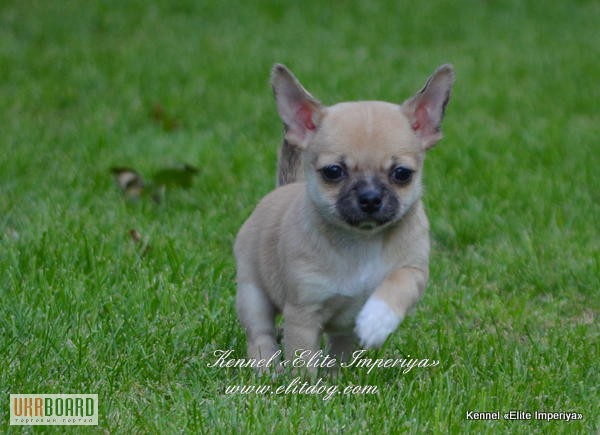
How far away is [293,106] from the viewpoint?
15.3 ft

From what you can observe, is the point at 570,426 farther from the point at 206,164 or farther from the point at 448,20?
the point at 448,20

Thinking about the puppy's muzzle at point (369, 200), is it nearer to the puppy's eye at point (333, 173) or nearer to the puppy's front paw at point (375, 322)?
the puppy's eye at point (333, 173)

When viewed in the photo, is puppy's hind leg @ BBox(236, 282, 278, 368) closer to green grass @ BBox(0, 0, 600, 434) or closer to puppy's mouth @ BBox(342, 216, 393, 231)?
green grass @ BBox(0, 0, 600, 434)

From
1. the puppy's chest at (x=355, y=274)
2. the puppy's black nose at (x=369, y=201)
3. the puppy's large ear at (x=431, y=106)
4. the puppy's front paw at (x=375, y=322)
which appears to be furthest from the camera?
the puppy's large ear at (x=431, y=106)

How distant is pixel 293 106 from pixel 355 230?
687mm

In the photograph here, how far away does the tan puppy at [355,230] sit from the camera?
13.7ft

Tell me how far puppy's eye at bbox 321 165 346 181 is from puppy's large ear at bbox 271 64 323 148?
0.31 meters

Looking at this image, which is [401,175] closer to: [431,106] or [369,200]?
[369,200]

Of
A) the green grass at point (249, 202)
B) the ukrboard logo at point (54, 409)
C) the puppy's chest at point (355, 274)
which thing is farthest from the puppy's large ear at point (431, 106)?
the ukrboard logo at point (54, 409)

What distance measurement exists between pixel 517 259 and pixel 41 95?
492 cm

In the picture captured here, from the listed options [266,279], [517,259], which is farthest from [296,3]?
[266,279]

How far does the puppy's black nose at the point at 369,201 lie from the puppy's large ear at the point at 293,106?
553 mm

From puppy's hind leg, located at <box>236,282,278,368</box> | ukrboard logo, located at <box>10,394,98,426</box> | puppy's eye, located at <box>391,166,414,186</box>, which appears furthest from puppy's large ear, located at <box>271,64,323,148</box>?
ukrboard logo, located at <box>10,394,98,426</box>

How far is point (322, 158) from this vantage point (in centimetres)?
433
